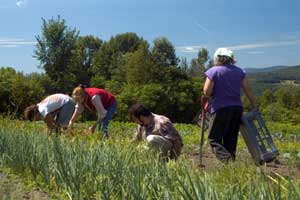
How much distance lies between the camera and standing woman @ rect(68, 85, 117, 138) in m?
6.30

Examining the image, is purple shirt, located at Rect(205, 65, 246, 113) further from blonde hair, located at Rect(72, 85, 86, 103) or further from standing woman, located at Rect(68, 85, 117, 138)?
blonde hair, located at Rect(72, 85, 86, 103)

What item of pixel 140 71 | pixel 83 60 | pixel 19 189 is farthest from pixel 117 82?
pixel 19 189

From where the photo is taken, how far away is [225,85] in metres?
5.36

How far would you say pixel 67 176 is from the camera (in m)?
3.45

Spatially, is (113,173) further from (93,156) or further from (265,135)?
(265,135)

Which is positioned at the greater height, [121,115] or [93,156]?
[93,156]

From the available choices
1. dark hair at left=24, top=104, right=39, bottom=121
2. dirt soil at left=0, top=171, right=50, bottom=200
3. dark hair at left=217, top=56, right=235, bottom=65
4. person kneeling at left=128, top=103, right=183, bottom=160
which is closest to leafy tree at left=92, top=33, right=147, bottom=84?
dark hair at left=24, top=104, right=39, bottom=121

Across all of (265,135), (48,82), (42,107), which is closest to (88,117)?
(48,82)

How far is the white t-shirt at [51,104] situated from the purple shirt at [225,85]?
2.44 m

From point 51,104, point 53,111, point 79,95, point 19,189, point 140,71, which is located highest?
point 140,71

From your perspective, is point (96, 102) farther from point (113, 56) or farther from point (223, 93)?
point (113, 56)

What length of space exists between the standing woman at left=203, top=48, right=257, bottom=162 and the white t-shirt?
238cm

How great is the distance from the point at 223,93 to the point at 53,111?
8.65 feet

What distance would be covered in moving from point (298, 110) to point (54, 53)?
21.2 meters
